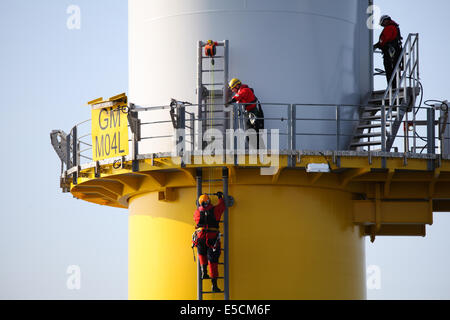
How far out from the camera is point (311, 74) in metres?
29.4

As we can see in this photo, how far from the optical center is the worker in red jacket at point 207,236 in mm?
27750

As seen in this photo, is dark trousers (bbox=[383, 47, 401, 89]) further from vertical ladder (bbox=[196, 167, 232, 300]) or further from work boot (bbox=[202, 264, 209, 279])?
work boot (bbox=[202, 264, 209, 279])

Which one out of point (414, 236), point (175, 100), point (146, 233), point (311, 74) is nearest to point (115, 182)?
point (146, 233)

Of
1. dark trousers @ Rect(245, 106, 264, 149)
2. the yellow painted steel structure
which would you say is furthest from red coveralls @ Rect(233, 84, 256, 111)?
the yellow painted steel structure

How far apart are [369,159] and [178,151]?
4.25 m

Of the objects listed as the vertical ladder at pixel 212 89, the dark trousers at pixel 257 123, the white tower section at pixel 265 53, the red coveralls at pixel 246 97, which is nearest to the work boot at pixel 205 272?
the vertical ladder at pixel 212 89

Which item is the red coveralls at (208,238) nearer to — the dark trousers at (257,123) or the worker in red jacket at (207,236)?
the worker in red jacket at (207,236)

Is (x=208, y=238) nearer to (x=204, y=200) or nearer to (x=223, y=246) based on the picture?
(x=223, y=246)

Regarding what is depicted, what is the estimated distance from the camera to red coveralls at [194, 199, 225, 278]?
2775cm

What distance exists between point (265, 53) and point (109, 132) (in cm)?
407

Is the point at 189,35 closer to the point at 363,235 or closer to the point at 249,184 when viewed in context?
the point at 249,184

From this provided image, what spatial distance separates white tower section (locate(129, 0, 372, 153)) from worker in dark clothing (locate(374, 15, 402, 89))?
1.25 meters

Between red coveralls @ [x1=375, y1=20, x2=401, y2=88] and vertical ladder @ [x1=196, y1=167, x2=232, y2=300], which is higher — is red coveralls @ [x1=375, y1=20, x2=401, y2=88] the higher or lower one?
the higher one

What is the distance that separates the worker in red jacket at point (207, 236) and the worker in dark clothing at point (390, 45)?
6142 millimetres
